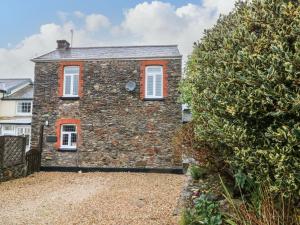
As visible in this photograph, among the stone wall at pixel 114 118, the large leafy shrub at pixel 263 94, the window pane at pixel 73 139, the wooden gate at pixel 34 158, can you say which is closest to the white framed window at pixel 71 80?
the stone wall at pixel 114 118

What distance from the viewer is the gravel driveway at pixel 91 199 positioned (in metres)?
7.55

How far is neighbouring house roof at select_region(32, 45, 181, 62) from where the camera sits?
56.1 feet

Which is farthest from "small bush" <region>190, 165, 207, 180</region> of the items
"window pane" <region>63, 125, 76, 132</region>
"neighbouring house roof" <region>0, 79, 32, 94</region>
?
"neighbouring house roof" <region>0, 79, 32, 94</region>

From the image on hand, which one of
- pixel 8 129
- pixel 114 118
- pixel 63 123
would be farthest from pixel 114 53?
pixel 8 129

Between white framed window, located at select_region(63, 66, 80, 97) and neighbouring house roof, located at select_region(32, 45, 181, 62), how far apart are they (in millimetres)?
595

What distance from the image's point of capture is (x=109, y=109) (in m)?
Result: 16.8

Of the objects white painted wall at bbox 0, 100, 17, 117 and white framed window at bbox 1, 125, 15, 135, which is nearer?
white framed window at bbox 1, 125, 15, 135

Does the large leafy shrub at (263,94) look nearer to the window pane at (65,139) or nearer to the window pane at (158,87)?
the window pane at (158,87)

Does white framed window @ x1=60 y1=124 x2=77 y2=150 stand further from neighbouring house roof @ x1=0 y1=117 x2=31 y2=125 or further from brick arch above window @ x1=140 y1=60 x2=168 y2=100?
neighbouring house roof @ x1=0 y1=117 x2=31 y2=125

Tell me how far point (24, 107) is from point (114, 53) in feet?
46.9

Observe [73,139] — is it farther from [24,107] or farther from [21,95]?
[21,95]

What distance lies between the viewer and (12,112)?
93.6 ft

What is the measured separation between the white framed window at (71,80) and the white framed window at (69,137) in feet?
5.93

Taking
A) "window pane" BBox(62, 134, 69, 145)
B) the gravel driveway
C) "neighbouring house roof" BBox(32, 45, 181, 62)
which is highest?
"neighbouring house roof" BBox(32, 45, 181, 62)
